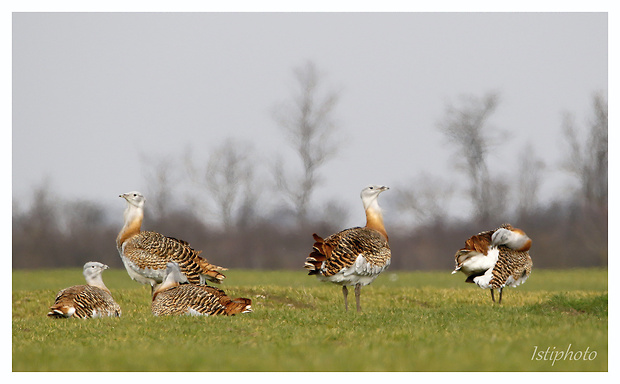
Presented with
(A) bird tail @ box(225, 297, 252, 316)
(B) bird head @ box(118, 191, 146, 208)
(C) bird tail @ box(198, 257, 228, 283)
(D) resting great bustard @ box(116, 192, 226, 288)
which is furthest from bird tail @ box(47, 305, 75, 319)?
(B) bird head @ box(118, 191, 146, 208)

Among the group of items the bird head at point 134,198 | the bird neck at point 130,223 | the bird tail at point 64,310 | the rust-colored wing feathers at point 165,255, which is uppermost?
the bird head at point 134,198

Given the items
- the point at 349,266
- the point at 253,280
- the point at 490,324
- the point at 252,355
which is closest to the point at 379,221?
the point at 349,266

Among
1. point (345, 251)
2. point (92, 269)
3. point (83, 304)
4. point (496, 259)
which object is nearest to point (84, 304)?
point (83, 304)

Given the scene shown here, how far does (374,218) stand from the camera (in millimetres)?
14859

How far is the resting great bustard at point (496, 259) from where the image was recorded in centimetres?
1636

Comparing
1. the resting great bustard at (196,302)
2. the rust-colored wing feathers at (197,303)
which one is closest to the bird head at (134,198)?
the resting great bustard at (196,302)

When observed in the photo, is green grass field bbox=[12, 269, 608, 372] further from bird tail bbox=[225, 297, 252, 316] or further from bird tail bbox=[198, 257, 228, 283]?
bird tail bbox=[198, 257, 228, 283]

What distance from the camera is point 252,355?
8.70m

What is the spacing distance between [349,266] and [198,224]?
16134mm

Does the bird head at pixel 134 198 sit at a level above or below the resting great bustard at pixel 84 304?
above

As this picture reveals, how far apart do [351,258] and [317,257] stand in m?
0.77

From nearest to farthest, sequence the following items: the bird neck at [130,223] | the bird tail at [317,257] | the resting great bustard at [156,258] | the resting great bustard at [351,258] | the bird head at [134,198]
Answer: the resting great bustard at [351,258], the bird tail at [317,257], the resting great bustard at [156,258], the bird neck at [130,223], the bird head at [134,198]

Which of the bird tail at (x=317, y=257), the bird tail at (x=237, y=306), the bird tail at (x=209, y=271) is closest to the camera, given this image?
the bird tail at (x=237, y=306)

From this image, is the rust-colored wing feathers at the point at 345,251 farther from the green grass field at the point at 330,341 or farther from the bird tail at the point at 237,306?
the bird tail at the point at 237,306
